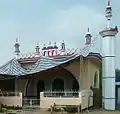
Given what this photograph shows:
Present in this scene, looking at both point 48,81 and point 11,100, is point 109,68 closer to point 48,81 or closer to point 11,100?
point 48,81

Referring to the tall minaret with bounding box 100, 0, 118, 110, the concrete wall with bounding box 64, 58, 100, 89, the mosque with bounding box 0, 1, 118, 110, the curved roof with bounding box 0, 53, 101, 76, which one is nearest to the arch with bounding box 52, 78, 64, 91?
the mosque with bounding box 0, 1, 118, 110

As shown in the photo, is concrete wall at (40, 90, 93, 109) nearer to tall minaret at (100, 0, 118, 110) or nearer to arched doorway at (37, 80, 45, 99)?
tall minaret at (100, 0, 118, 110)

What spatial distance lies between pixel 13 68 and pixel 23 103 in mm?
3150

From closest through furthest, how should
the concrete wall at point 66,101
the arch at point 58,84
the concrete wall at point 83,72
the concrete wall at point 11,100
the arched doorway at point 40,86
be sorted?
1. the concrete wall at point 66,101
2. the concrete wall at point 11,100
3. the concrete wall at point 83,72
4. the arch at point 58,84
5. the arched doorway at point 40,86

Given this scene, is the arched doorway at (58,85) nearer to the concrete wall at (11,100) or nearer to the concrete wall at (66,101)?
the concrete wall at (66,101)

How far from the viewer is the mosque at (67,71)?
69.8ft

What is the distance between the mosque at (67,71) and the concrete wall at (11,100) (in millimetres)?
1802

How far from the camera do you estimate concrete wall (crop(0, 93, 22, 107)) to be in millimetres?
20547

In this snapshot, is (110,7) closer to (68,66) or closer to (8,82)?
(68,66)

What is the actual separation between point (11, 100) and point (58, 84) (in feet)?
16.0

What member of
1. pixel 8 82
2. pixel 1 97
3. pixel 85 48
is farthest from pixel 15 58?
pixel 85 48

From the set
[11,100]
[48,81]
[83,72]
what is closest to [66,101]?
[83,72]

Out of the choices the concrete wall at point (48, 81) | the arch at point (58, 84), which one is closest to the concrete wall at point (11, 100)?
the concrete wall at point (48, 81)

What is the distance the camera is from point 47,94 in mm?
20453
